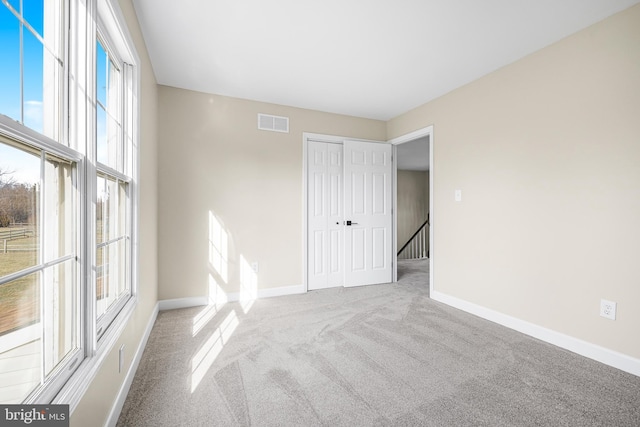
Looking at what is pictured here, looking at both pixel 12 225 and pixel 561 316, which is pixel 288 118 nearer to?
pixel 12 225

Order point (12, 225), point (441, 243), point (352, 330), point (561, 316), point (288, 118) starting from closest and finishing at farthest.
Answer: point (12, 225), point (561, 316), point (352, 330), point (441, 243), point (288, 118)

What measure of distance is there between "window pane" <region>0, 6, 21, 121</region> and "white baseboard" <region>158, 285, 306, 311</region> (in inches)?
113

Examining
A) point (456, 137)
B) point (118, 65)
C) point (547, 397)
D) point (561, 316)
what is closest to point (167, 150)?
point (118, 65)

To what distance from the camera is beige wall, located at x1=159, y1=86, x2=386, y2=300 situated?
3271 mm

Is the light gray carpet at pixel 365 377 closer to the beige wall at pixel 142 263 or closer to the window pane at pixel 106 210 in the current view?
the beige wall at pixel 142 263

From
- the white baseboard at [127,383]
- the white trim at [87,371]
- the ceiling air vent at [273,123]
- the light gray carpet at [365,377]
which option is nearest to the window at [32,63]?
the white trim at [87,371]

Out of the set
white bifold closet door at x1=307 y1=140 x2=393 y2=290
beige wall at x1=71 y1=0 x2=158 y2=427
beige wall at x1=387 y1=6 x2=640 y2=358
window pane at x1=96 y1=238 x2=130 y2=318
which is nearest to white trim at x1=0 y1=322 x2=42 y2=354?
beige wall at x1=71 y1=0 x2=158 y2=427

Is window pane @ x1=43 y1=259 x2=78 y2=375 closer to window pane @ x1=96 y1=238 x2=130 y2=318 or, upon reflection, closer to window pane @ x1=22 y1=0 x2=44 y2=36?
window pane @ x1=96 y1=238 x2=130 y2=318

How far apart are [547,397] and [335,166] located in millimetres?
3310

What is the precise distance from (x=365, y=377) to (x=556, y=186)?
7.46 feet

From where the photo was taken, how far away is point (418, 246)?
25.8 ft

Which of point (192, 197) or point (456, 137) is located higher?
point (456, 137)

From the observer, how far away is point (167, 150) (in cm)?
326

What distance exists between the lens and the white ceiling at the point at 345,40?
6.64 feet
